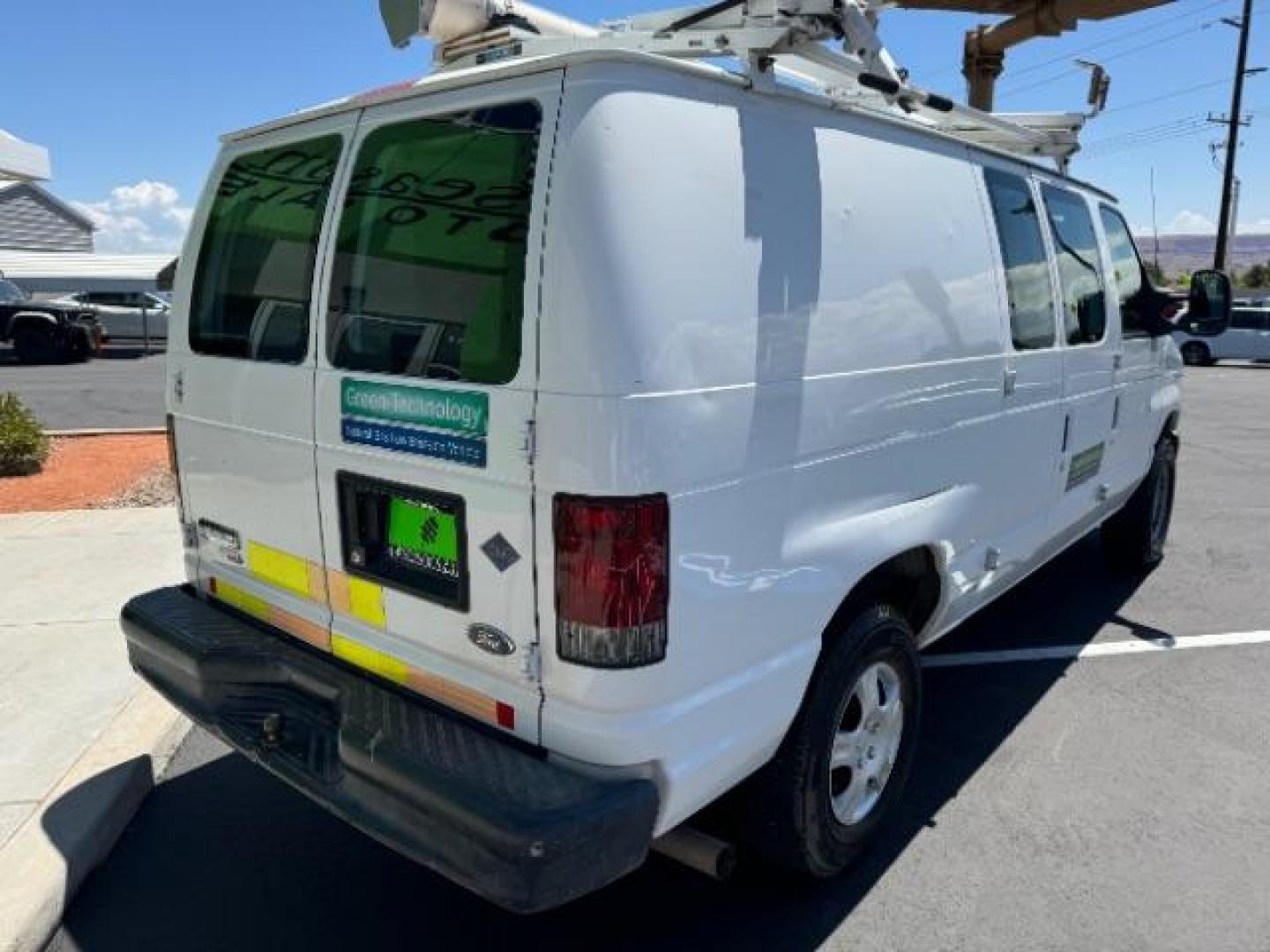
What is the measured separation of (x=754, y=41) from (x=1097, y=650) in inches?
143

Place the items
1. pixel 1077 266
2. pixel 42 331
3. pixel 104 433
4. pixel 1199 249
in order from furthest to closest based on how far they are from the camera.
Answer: pixel 1199 249 → pixel 42 331 → pixel 104 433 → pixel 1077 266

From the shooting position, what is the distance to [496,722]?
7.52 ft

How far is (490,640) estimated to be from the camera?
7.36 ft

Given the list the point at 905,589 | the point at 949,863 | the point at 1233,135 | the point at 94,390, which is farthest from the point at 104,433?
the point at 1233,135

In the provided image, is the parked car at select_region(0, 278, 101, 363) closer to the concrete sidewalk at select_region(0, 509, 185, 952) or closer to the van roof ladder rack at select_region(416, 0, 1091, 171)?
the concrete sidewalk at select_region(0, 509, 185, 952)

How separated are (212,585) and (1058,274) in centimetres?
339

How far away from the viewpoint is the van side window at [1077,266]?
3.85m

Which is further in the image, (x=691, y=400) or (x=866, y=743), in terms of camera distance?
(x=866, y=743)

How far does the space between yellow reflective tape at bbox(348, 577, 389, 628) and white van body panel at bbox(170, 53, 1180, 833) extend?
1.7 inches

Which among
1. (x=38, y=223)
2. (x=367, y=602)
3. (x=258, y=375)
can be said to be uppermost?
(x=38, y=223)

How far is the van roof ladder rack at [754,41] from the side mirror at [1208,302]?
9.62 feet

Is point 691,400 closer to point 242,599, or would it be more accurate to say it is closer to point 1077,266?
point 242,599

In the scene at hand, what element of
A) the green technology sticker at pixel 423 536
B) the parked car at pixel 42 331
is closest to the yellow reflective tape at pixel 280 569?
the green technology sticker at pixel 423 536

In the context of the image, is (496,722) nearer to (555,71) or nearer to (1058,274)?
(555,71)
